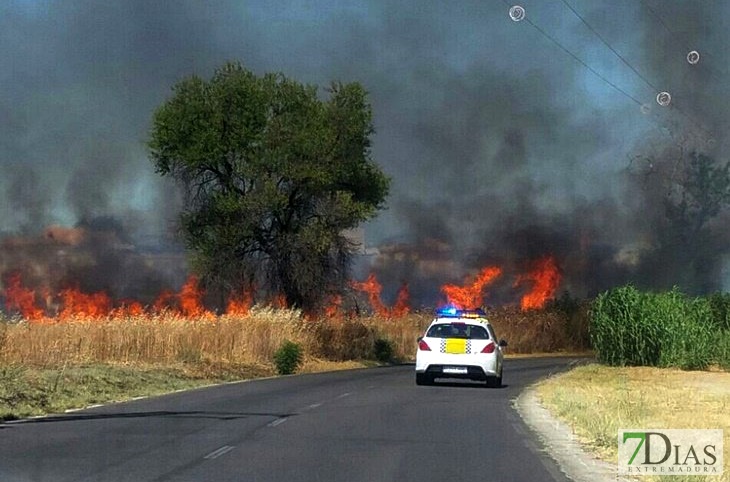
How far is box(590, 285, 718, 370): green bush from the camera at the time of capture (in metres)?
40.6

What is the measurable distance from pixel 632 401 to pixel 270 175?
93.9ft

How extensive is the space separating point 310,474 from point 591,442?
5447 mm

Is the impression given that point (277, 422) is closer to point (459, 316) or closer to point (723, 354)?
point (459, 316)

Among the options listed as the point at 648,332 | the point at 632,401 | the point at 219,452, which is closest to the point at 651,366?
the point at 648,332

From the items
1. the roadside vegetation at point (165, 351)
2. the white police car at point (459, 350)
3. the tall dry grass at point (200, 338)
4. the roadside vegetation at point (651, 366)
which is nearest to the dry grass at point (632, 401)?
the roadside vegetation at point (651, 366)

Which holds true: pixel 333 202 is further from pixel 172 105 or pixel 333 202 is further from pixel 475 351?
pixel 475 351

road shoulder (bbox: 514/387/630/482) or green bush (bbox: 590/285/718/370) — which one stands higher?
green bush (bbox: 590/285/718/370)

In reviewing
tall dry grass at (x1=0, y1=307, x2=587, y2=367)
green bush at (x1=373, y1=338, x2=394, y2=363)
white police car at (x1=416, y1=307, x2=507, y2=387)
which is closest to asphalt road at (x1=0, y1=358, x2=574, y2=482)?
Result: white police car at (x1=416, y1=307, x2=507, y2=387)

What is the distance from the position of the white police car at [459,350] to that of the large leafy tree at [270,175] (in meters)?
18.8

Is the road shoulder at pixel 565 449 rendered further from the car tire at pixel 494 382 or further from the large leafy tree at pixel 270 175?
the large leafy tree at pixel 270 175

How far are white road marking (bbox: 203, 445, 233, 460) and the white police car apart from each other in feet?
48.0

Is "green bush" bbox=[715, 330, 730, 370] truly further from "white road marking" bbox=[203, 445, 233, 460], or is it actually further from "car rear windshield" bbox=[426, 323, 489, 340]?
"white road marking" bbox=[203, 445, 233, 460]

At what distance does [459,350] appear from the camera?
29.9 metres

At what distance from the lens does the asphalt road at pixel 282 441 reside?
1319 centimetres
